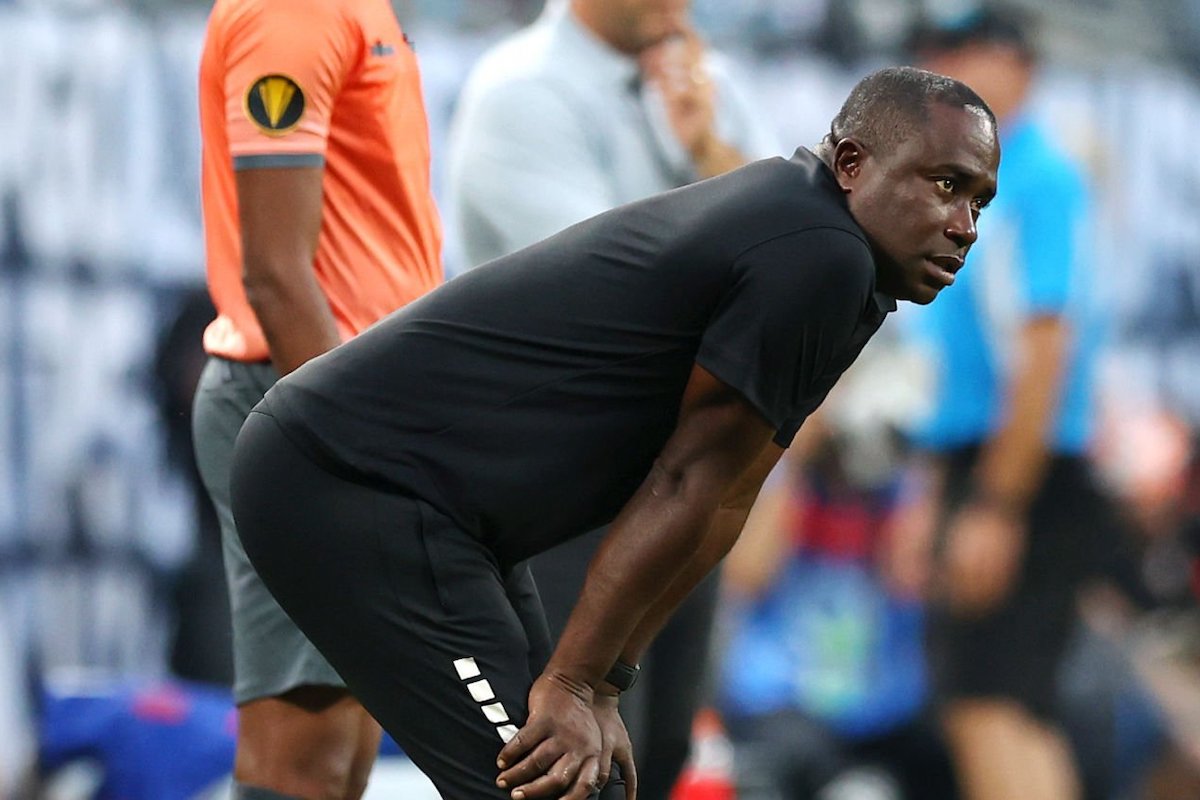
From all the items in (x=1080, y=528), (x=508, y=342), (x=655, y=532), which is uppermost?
(x=508, y=342)

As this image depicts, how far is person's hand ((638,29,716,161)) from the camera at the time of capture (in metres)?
3.80

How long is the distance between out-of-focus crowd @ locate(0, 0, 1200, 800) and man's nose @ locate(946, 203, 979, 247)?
2656 mm

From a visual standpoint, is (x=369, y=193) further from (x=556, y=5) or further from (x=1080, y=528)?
(x=1080, y=528)

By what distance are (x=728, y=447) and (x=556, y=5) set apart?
5.40ft

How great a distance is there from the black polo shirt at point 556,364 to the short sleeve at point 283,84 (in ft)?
1.56

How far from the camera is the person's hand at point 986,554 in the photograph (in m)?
5.70

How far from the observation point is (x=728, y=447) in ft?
8.50

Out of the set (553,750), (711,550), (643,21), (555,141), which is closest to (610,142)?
(555,141)

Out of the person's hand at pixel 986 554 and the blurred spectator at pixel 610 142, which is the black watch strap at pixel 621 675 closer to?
the blurred spectator at pixel 610 142

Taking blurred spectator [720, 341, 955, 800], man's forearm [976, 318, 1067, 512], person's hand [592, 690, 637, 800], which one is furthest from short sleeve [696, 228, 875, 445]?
blurred spectator [720, 341, 955, 800]

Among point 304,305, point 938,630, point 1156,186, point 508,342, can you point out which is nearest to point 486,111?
point 304,305

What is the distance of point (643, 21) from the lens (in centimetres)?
381

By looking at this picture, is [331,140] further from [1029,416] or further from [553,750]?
[1029,416]

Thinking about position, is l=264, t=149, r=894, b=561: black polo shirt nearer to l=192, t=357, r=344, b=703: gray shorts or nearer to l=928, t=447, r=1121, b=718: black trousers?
l=192, t=357, r=344, b=703: gray shorts
